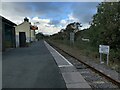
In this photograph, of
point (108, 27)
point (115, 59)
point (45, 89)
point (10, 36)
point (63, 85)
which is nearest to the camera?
point (45, 89)

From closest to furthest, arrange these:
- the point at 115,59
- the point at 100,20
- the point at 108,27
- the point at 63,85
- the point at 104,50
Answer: the point at 63,85, the point at 104,50, the point at 115,59, the point at 108,27, the point at 100,20

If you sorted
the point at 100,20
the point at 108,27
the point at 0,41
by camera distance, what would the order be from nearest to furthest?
the point at 108,27 < the point at 100,20 < the point at 0,41

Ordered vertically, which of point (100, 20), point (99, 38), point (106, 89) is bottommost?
point (106, 89)

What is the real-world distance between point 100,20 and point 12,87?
16009mm

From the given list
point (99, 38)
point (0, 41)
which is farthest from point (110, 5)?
point (0, 41)

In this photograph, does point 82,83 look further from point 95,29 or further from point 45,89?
point 95,29

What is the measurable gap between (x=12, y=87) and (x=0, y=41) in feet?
64.0

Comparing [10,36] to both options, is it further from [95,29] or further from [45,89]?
[45,89]

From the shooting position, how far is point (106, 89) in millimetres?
7957

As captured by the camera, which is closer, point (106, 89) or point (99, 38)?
point (106, 89)

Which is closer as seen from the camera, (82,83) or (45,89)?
(45,89)

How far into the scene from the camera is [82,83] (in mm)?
8867

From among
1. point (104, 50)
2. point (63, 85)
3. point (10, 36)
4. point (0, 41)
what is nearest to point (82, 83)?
point (63, 85)

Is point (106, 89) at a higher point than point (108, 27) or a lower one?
lower
